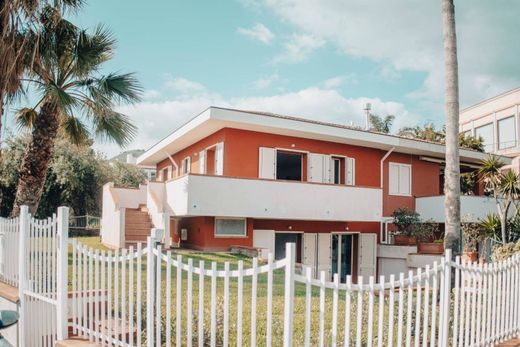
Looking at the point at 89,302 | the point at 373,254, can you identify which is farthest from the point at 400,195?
the point at 89,302

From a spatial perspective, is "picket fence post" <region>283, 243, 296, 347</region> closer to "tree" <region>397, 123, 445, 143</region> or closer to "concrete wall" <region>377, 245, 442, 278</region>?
"concrete wall" <region>377, 245, 442, 278</region>

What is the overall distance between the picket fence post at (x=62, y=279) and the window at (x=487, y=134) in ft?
120

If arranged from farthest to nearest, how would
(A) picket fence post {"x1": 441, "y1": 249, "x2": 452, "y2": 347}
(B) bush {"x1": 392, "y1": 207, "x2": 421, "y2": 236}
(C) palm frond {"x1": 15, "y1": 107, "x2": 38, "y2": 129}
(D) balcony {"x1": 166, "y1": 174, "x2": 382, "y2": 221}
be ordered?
(B) bush {"x1": 392, "y1": 207, "x2": 421, "y2": 236}, (D) balcony {"x1": 166, "y1": 174, "x2": 382, "y2": 221}, (C) palm frond {"x1": 15, "y1": 107, "x2": 38, "y2": 129}, (A) picket fence post {"x1": 441, "y1": 249, "x2": 452, "y2": 347}

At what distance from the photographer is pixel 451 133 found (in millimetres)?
10023

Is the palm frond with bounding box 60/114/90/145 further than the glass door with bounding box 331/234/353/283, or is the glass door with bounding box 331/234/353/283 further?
the glass door with bounding box 331/234/353/283

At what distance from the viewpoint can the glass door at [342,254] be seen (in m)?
21.1

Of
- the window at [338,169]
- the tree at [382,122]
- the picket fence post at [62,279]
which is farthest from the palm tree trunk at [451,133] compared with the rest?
the tree at [382,122]

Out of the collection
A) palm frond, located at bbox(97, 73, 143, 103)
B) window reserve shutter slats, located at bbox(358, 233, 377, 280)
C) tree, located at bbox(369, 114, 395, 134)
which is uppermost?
tree, located at bbox(369, 114, 395, 134)

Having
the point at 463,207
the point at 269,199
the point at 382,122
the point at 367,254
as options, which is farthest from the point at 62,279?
the point at 382,122

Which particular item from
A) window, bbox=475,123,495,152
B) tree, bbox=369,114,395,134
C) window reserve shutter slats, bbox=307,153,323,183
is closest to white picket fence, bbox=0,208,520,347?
window reserve shutter slats, bbox=307,153,323,183

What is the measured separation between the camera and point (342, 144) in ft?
69.0

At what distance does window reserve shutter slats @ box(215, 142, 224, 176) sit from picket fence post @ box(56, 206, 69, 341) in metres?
11.8

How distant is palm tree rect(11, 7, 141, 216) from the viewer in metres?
12.3

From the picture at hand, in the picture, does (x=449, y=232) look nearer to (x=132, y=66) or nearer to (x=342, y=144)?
(x=132, y=66)
